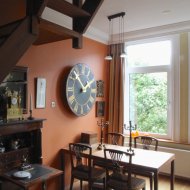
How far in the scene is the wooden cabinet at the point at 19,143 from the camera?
2.43 m

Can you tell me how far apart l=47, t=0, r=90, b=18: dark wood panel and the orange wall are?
1118 millimetres

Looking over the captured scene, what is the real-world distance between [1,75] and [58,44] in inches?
75.1

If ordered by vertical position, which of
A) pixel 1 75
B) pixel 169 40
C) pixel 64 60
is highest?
pixel 169 40

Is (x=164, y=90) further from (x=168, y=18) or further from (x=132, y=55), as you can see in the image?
(x=168, y=18)

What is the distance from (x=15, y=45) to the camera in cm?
163

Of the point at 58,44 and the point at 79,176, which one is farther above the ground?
the point at 58,44

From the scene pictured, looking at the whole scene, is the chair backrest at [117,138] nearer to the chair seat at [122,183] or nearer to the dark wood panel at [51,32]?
the chair seat at [122,183]

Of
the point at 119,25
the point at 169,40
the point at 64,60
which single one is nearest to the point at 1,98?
the point at 64,60

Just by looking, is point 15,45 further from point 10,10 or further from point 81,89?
point 81,89

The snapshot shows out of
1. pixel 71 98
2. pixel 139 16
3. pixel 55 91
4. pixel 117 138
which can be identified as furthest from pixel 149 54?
pixel 55 91

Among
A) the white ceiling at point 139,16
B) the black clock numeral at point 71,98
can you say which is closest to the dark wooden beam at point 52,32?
the white ceiling at point 139,16

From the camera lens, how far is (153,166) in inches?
105

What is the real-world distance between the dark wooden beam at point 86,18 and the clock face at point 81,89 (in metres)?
1.34

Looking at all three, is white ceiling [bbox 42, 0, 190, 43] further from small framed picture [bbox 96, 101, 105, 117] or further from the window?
small framed picture [bbox 96, 101, 105, 117]
